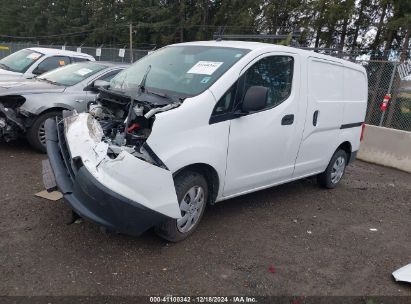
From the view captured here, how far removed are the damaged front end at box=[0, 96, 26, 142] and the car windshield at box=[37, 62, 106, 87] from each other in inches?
36.4

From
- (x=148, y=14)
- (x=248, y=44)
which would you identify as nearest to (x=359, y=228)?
(x=248, y=44)

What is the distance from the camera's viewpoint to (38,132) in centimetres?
602

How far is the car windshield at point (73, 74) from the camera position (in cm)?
669

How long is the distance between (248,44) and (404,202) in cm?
367

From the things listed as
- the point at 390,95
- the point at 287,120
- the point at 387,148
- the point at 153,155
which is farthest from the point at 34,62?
the point at 390,95

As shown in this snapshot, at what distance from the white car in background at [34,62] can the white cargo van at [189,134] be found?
5.21m

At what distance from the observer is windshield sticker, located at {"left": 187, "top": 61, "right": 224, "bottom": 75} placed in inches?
160

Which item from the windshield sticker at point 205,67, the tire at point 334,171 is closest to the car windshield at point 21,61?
the windshield sticker at point 205,67

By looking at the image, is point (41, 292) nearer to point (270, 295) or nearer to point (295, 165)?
point (270, 295)

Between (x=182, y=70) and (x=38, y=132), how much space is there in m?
2.89

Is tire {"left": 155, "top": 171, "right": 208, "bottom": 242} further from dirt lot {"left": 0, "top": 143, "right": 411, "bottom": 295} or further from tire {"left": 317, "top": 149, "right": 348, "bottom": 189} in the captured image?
tire {"left": 317, "top": 149, "right": 348, "bottom": 189}

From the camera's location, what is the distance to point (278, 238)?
4320 millimetres

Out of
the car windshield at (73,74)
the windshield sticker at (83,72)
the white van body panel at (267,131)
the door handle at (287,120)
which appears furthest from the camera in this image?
the windshield sticker at (83,72)

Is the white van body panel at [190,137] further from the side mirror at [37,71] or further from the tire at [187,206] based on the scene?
the side mirror at [37,71]
